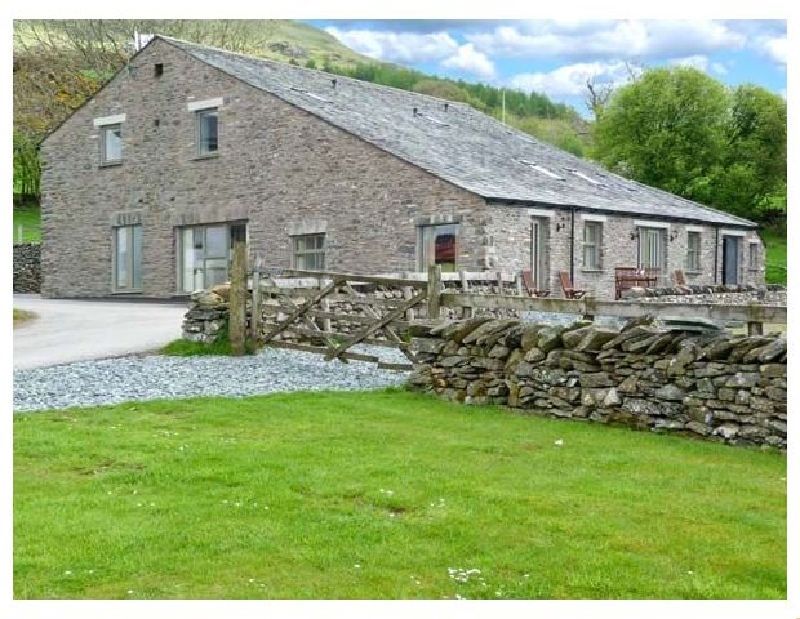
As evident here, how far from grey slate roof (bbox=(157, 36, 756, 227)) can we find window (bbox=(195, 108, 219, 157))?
1.34 meters

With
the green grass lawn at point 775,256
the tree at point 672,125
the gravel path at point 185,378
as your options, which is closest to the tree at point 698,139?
the tree at point 672,125

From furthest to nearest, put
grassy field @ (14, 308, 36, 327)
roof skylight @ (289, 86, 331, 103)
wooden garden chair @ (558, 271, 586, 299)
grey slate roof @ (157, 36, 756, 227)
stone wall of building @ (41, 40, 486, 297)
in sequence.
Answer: roof skylight @ (289, 86, 331, 103) → wooden garden chair @ (558, 271, 586, 299) → grey slate roof @ (157, 36, 756, 227) → stone wall of building @ (41, 40, 486, 297) → grassy field @ (14, 308, 36, 327)

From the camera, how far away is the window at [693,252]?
30539mm

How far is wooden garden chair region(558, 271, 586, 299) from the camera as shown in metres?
24.5

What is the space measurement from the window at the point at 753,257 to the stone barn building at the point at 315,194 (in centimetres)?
9

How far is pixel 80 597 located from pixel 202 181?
77.3 feet

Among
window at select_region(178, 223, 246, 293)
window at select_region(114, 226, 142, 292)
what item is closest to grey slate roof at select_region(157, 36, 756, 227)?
window at select_region(178, 223, 246, 293)

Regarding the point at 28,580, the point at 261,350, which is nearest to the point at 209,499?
the point at 28,580

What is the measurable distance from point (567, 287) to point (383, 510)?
18399 millimetres

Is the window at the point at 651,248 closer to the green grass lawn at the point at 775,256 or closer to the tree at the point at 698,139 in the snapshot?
the green grass lawn at the point at 775,256

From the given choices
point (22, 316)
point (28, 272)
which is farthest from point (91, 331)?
point (28, 272)

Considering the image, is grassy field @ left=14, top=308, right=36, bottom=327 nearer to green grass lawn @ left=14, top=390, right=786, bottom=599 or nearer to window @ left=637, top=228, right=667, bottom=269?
green grass lawn @ left=14, top=390, right=786, bottom=599
